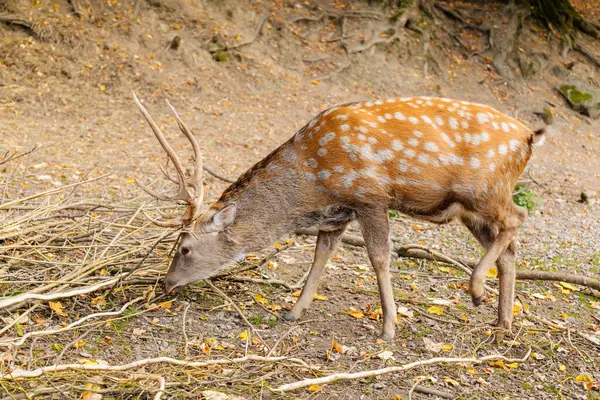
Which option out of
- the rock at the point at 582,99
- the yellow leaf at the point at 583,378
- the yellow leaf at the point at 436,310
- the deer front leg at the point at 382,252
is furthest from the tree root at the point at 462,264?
the rock at the point at 582,99

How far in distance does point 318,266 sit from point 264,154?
15.4 ft

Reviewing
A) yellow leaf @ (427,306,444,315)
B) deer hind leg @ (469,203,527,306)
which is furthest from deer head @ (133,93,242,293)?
deer hind leg @ (469,203,527,306)

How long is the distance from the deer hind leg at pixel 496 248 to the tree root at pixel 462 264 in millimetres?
883

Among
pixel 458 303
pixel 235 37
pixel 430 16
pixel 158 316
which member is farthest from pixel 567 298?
pixel 430 16

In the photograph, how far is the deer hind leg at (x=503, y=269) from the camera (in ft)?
15.3

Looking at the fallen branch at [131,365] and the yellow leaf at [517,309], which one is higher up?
the fallen branch at [131,365]

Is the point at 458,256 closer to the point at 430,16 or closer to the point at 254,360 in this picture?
the point at 254,360

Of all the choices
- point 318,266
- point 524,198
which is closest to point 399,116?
point 318,266

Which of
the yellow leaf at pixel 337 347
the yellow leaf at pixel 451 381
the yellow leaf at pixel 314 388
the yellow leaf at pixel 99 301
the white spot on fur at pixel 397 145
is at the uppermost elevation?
the white spot on fur at pixel 397 145

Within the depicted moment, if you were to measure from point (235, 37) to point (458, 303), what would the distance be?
7.86 m

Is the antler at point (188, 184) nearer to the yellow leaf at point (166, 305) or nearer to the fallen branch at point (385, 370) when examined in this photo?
the yellow leaf at point (166, 305)

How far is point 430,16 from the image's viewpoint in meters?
13.9

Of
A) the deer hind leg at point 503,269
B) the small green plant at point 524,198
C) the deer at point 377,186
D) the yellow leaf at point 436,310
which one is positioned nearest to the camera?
the deer at point 377,186

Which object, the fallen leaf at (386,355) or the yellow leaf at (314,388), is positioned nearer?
the yellow leaf at (314,388)
